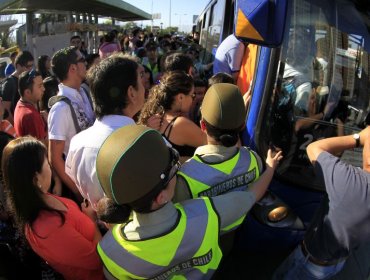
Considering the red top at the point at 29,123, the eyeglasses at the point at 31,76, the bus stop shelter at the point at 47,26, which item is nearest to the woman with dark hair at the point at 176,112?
the red top at the point at 29,123

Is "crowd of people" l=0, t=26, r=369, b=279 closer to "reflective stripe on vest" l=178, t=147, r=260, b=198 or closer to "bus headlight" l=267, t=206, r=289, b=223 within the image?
"reflective stripe on vest" l=178, t=147, r=260, b=198

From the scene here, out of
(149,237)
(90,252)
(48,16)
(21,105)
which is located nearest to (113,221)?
(149,237)

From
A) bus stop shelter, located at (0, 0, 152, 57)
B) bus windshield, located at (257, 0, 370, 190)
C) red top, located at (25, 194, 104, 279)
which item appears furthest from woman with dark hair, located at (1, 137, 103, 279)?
bus stop shelter, located at (0, 0, 152, 57)

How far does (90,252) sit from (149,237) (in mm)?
515

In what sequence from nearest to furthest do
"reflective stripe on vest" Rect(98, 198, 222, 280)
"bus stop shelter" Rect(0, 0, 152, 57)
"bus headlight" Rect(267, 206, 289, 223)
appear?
"reflective stripe on vest" Rect(98, 198, 222, 280), "bus headlight" Rect(267, 206, 289, 223), "bus stop shelter" Rect(0, 0, 152, 57)

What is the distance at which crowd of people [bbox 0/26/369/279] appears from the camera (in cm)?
131

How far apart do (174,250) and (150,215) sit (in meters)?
0.17

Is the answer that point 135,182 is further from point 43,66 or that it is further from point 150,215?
point 43,66

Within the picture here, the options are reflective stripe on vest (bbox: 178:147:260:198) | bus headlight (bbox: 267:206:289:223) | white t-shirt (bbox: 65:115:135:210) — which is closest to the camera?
reflective stripe on vest (bbox: 178:147:260:198)

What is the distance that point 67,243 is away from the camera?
164 cm

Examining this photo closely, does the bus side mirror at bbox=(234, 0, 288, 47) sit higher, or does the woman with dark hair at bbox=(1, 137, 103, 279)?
the bus side mirror at bbox=(234, 0, 288, 47)

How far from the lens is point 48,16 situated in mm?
16891

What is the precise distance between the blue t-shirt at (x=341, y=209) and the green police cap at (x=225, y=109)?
47cm

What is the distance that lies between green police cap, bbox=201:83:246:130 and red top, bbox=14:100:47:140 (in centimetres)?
197
